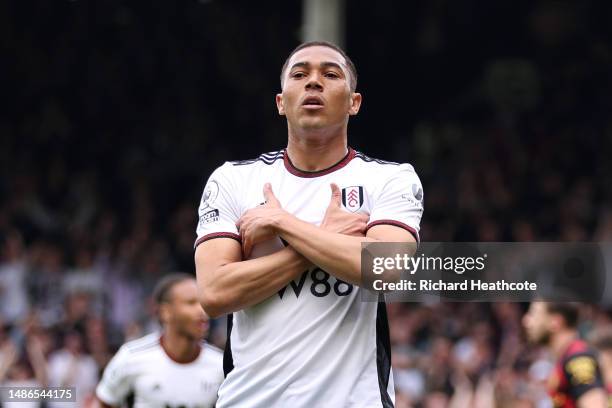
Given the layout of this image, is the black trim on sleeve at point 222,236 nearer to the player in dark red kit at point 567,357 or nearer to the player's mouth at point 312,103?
the player's mouth at point 312,103

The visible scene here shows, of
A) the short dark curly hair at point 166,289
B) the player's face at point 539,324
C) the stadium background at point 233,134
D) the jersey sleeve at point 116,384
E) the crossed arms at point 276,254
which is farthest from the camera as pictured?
the stadium background at point 233,134

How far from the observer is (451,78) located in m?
18.1

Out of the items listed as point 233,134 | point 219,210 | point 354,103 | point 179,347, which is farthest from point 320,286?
point 233,134

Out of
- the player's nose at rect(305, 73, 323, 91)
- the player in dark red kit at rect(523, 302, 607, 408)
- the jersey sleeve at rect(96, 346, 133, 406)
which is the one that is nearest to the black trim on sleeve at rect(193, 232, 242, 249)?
the player's nose at rect(305, 73, 323, 91)

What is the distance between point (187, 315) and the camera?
722 cm

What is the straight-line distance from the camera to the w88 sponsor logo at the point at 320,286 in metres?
4.04

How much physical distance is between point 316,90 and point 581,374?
3.63 meters

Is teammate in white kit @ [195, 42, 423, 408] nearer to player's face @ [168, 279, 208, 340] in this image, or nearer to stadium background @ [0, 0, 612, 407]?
player's face @ [168, 279, 208, 340]

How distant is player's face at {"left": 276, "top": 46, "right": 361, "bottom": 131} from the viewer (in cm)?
418

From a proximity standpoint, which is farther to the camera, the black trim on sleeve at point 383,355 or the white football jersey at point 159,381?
the white football jersey at point 159,381

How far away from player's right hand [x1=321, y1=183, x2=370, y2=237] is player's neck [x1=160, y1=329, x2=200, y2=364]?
10.7 feet

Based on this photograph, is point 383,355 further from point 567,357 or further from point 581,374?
point 567,357

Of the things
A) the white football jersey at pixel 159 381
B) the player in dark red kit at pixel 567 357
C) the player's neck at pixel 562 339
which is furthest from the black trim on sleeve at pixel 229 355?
the player's neck at pixel 562 339

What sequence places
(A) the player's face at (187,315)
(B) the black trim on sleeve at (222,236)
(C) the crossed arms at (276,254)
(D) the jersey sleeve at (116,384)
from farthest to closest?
(A) the player's face at (187,315), (D) the jersey sleeve at (116,384), (B) the black trim on sleeve at (222,236), (C) the crossed arms at (276,254)
